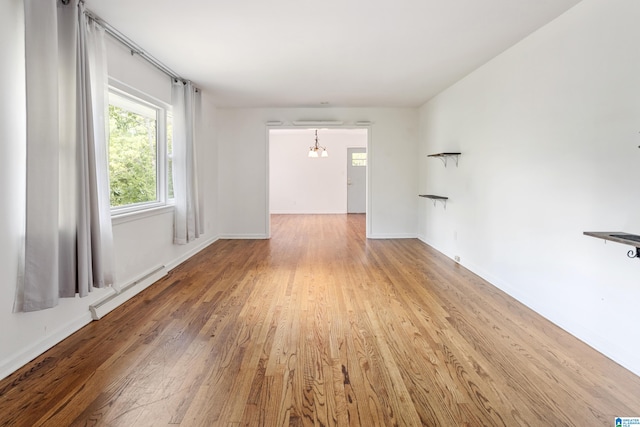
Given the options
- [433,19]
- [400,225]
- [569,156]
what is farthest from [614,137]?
[400,225]

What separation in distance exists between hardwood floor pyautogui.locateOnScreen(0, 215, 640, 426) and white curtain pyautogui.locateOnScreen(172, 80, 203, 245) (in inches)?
41.3

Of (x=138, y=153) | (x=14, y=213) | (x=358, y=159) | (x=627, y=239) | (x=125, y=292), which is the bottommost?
(x=125, y=292)

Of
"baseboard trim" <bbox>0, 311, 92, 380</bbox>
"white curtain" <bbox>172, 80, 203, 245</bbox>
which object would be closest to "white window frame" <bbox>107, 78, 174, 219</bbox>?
"white curtain" <bbox>172, 80, 203, 245</bbox>

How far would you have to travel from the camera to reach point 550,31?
281cm

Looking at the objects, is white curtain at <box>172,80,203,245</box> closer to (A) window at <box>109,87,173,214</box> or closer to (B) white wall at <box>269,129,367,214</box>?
(A) window at <box>109,87,173,214</box>

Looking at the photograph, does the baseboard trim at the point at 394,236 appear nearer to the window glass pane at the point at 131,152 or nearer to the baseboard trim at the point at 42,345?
the window glass pane at the point at 131,152

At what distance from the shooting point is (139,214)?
3611 millimetres

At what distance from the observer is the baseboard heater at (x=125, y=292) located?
283cm

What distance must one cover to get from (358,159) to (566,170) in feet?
27.7

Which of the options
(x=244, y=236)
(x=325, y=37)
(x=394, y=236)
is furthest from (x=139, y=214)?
(x=394, y=236)

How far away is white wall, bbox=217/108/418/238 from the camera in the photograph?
20.9ft

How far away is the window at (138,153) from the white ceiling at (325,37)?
0.58 metres

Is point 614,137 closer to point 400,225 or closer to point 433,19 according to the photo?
point 433,19

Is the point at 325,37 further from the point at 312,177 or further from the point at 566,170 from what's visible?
the point at 312,177
